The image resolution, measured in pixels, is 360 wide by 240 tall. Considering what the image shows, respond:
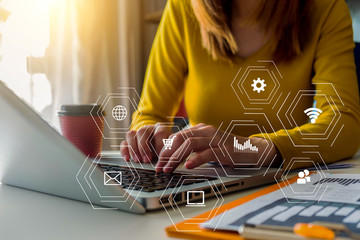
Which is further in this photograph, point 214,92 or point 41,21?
point 41,21

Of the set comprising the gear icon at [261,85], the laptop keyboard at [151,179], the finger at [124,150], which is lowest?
the laptop keyboard at [151,179]

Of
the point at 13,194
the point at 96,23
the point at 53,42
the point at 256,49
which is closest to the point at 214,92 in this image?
the point at 256,49

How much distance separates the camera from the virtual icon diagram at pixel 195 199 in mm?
427

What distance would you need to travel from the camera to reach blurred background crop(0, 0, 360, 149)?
4.56ft

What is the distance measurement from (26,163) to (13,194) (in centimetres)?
7

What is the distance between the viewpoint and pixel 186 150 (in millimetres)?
569

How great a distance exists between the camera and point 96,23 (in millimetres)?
1831

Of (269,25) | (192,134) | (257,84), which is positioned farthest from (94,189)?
(269,25)

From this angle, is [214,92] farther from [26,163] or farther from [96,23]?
[96,23]

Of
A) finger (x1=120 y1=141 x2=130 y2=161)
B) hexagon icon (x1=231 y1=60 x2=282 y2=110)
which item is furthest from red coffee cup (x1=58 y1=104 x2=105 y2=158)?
hexagon icon (x1=231 y1=60 x2=282 y2=110)

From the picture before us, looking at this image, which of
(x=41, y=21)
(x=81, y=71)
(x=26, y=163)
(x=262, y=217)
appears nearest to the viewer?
(x=262, y=217)

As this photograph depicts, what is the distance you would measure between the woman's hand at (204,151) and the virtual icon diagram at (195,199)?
10 centimetres

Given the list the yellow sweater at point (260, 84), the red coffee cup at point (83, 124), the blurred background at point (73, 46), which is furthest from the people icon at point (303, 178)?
the blurred background at point (73, 46)

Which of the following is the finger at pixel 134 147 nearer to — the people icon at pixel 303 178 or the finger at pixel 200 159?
the finger at pixel 200 159
